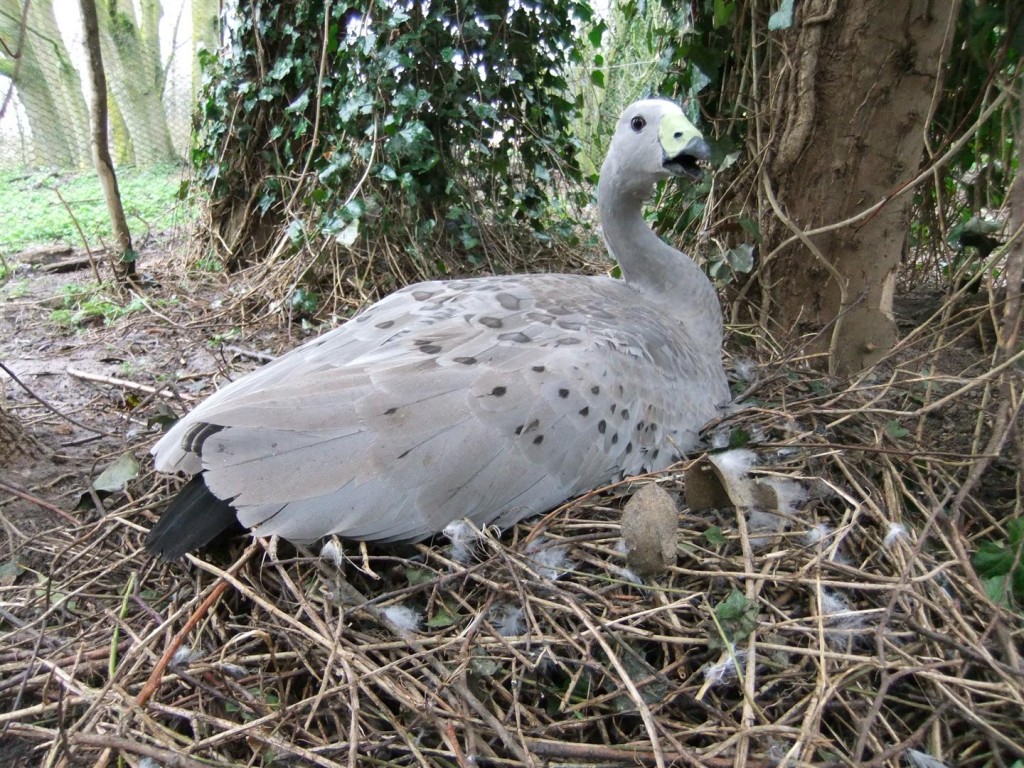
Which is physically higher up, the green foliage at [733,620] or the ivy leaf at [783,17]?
the ivy leaf at [783,17]

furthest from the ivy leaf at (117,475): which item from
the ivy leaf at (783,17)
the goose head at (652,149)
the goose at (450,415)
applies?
the ivy leaf at (783,17)

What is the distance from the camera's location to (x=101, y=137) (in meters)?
4.29

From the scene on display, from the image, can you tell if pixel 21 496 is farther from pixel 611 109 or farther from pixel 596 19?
pixel 611 109

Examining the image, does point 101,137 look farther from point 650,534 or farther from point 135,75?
point 135,75

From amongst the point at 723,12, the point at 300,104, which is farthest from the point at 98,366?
the point at 723,12

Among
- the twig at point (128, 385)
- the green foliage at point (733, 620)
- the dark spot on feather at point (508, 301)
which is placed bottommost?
the twig at point (128, 385)

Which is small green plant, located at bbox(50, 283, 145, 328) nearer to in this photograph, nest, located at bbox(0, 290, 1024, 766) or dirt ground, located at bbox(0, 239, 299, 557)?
dirt ground, located at bbox(0, 239, 299, 557)

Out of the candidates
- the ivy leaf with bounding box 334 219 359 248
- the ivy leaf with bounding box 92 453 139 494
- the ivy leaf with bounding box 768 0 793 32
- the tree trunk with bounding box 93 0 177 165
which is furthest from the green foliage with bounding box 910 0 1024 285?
the tree trunk with bounding box 93 0 177 165

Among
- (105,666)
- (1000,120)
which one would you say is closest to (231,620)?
(105,666)

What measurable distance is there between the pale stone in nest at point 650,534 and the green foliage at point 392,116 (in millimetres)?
2872

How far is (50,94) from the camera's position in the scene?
25.8ft

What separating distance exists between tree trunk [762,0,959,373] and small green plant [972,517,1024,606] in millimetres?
1052

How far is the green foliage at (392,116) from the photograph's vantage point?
4047mm

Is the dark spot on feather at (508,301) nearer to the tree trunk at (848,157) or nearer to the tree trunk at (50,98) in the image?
the tree trunk at (848,157)
